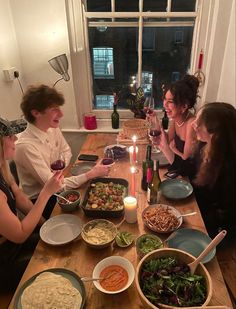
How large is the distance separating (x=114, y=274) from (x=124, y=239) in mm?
185

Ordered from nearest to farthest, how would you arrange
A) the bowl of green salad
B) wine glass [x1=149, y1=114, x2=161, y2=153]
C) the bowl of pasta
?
the bowl of green salad, the bowl of pasta, wine glass [x1=149, y1=114, x2=161, y2=153]

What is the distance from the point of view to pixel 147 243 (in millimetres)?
1156

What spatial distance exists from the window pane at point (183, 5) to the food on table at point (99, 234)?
227 centimetres

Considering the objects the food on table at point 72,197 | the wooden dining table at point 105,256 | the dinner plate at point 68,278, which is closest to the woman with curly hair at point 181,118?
the wooden dining table at point 105,256

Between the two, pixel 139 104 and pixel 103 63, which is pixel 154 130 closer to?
pixel 139 104

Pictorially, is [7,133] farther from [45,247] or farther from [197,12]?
[197,12]

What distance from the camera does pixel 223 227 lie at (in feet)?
5.53

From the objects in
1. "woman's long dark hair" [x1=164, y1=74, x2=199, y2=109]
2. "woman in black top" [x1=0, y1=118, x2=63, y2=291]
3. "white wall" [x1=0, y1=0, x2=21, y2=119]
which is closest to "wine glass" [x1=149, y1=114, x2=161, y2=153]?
"woman's long dark hair" [x1=164, y1=74, x2=199, y2=109]

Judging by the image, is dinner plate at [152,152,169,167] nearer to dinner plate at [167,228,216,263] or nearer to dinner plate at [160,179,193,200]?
dinner plate at [160,179,193,200]

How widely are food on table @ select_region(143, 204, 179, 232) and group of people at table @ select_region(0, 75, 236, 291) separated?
451mm

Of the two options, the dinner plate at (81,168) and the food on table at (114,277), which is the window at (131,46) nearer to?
the dinner plate at (81,168)

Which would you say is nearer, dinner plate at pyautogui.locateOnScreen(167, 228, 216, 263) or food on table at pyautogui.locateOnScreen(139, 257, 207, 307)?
food on table at pyautogui.locateOnScreen(139, 257, 207, 307)

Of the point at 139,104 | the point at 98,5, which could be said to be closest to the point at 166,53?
the point at 139,104

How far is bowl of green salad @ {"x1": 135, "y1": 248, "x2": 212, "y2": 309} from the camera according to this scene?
0.88 metres
